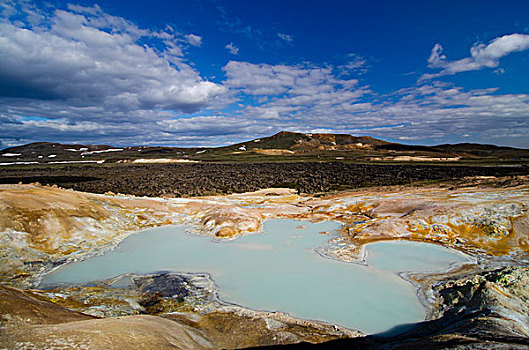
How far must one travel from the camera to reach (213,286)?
28.1 feet

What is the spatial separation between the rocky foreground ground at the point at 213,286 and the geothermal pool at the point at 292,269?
0.54 m

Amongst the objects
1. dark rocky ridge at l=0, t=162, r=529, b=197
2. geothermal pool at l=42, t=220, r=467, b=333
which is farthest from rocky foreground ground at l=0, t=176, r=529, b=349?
dark rocky ridge at l=0, t=162, r=529, b=197

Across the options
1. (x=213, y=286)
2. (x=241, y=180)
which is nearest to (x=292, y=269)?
(x=213, y=286)

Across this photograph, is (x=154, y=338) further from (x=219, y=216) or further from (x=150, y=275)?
(x=219, y=216)

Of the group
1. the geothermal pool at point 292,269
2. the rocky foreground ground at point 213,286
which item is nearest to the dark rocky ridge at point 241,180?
the rocky foreground ground at point 213,286

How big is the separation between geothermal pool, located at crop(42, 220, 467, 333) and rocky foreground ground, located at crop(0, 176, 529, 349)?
21.4 inches

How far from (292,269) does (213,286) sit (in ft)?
9.13

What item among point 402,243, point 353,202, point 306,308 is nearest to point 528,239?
point 402,243

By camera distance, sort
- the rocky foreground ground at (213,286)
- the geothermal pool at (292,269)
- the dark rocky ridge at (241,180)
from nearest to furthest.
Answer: the rocky foreground ground at (213,286) < the geothermal pool at (292,269) < the dark rocky ridge at (241,180)

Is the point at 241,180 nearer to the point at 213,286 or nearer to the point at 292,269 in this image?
the point at 292,269

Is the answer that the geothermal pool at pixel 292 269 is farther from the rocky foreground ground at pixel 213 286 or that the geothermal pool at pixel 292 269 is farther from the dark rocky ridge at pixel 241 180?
the dark rocky ridge at pixel 241 180

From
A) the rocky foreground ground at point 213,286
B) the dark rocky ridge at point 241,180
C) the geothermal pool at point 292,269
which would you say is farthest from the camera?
the dark rocky ridge at point 241,180

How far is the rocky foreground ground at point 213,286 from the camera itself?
489cm

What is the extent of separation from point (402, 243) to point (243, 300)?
25.3 feet
